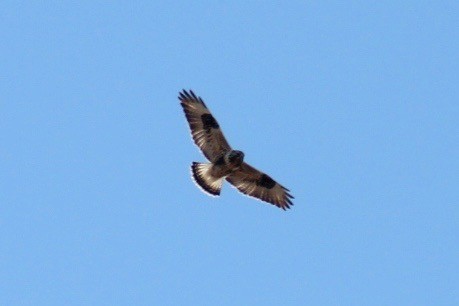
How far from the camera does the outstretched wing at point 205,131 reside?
33000 mm

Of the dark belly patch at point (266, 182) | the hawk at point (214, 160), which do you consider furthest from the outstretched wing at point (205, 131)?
the dark belly patch at point (266, 182)

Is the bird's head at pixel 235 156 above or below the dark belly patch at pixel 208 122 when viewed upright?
below

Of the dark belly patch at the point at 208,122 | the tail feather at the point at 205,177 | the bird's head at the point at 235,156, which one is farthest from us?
the dark belly patch at the point at 208,122

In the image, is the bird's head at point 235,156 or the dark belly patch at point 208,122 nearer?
the bird's head at point 235,156

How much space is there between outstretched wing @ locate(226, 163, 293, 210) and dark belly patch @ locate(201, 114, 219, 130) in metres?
1.29

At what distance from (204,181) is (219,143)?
1.07 meters

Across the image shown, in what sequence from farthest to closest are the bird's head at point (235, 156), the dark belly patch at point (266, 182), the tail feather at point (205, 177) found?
1. the dark belly patch at point (266, 182)
2. the tail feather at point (205, 177)
3. the bird's head at point (235, 156)

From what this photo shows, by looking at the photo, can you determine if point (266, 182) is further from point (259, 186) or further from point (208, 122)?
point (208, 122)

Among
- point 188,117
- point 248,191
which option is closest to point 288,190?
point 248,191

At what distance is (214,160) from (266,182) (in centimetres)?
201

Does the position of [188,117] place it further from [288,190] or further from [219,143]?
[288,190]

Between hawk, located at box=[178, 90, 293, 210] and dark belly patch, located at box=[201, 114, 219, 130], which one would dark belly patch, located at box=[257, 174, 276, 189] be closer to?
hawk, located at box=[178, 90, 293, 210]

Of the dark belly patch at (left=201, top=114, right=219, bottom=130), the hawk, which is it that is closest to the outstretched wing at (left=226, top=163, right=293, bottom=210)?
the hawk

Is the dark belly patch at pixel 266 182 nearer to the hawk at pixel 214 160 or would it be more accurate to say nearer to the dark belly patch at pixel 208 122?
the hawk at pixel 214 160
